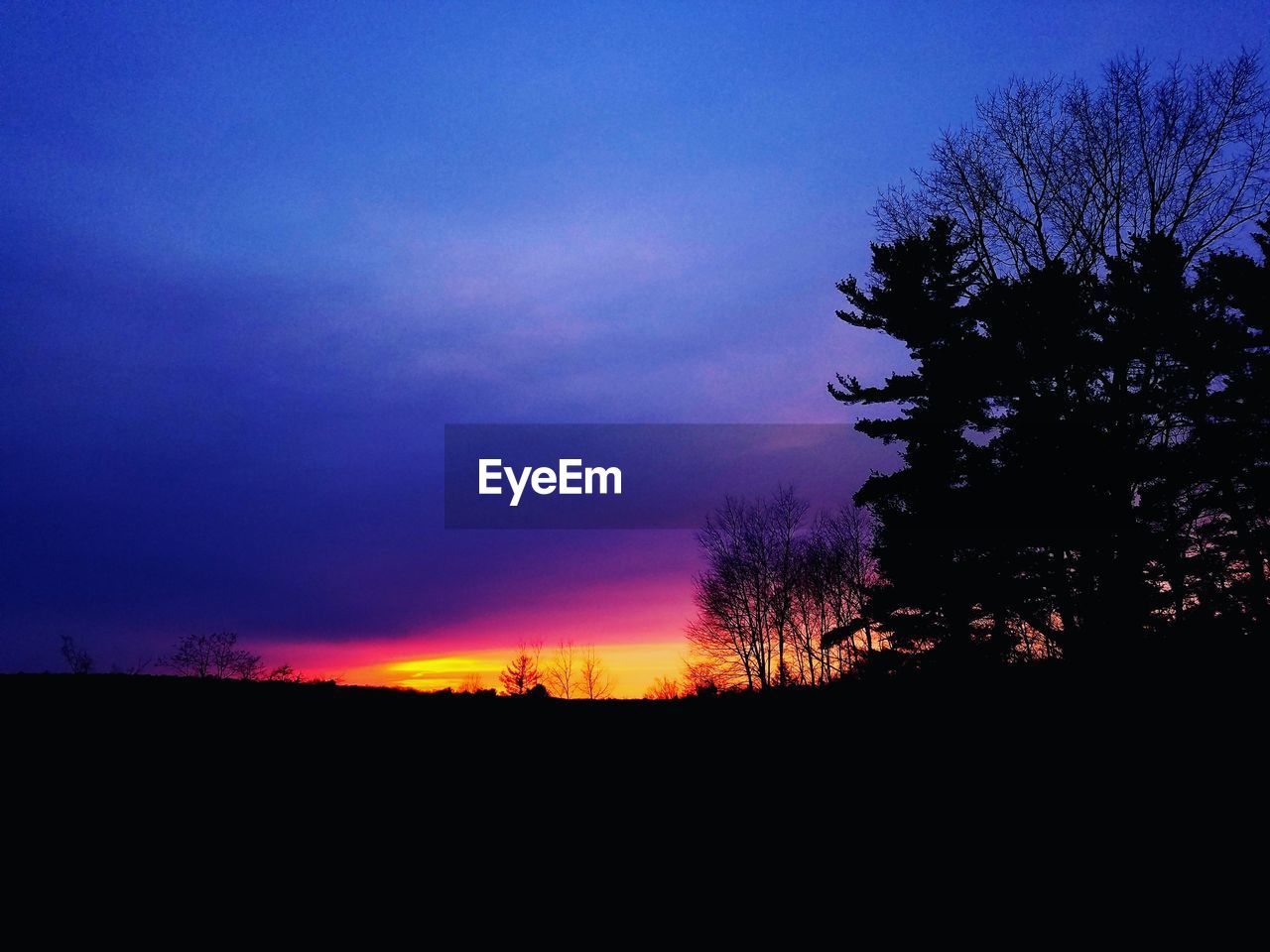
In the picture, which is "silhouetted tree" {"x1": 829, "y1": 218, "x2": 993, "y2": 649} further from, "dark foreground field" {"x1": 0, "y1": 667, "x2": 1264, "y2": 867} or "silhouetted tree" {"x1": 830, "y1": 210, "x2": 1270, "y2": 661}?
"dark foreground field" {"x1": 0, "y1": 667, "x2": 1264, "y2": 867}

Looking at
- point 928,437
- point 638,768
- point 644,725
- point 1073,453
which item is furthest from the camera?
point 928,437

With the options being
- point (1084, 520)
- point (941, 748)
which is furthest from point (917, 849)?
point (1084, 520)

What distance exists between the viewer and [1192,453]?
23266mm

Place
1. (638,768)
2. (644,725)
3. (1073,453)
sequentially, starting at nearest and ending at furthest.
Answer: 1. (638,768)
2. (644,725)
3. (1073,453)

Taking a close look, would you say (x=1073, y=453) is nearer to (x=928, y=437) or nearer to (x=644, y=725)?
(x=928, y=437)

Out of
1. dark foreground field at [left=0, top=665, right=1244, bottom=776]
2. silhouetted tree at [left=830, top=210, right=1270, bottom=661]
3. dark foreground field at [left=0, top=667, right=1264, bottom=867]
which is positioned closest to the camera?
dark foreground field at [left=0, top=667, right=1264, bottom=867]

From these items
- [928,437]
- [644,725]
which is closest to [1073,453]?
[928,437]

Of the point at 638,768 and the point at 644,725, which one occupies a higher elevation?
the point at 644,725

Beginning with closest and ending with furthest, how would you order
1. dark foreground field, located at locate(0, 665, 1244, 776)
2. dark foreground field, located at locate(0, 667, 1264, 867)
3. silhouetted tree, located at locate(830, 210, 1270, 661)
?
dark foreground field, located at locate(0, 667, 1264, 867)
dark foreground field, located at locate(0, 665, 1244, 776)
silhouetted tree, located at locate(830, 210, 1270, 661)

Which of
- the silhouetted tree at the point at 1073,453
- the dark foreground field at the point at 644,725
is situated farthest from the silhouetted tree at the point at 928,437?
the dark foreground field at the point at 644,725

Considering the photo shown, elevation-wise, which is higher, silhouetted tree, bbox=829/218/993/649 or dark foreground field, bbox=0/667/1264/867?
silhouetted tree, bbox=829/218/993/649

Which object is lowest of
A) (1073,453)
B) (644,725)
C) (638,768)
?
(638,768)

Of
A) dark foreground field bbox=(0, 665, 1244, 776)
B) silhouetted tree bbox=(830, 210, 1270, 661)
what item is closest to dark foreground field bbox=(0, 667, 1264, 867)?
dark foreground field bbox=(0, 665, 1244, 776)

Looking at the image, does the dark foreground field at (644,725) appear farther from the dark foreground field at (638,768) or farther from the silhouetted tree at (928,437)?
the silhouetted tree at (928,437)
